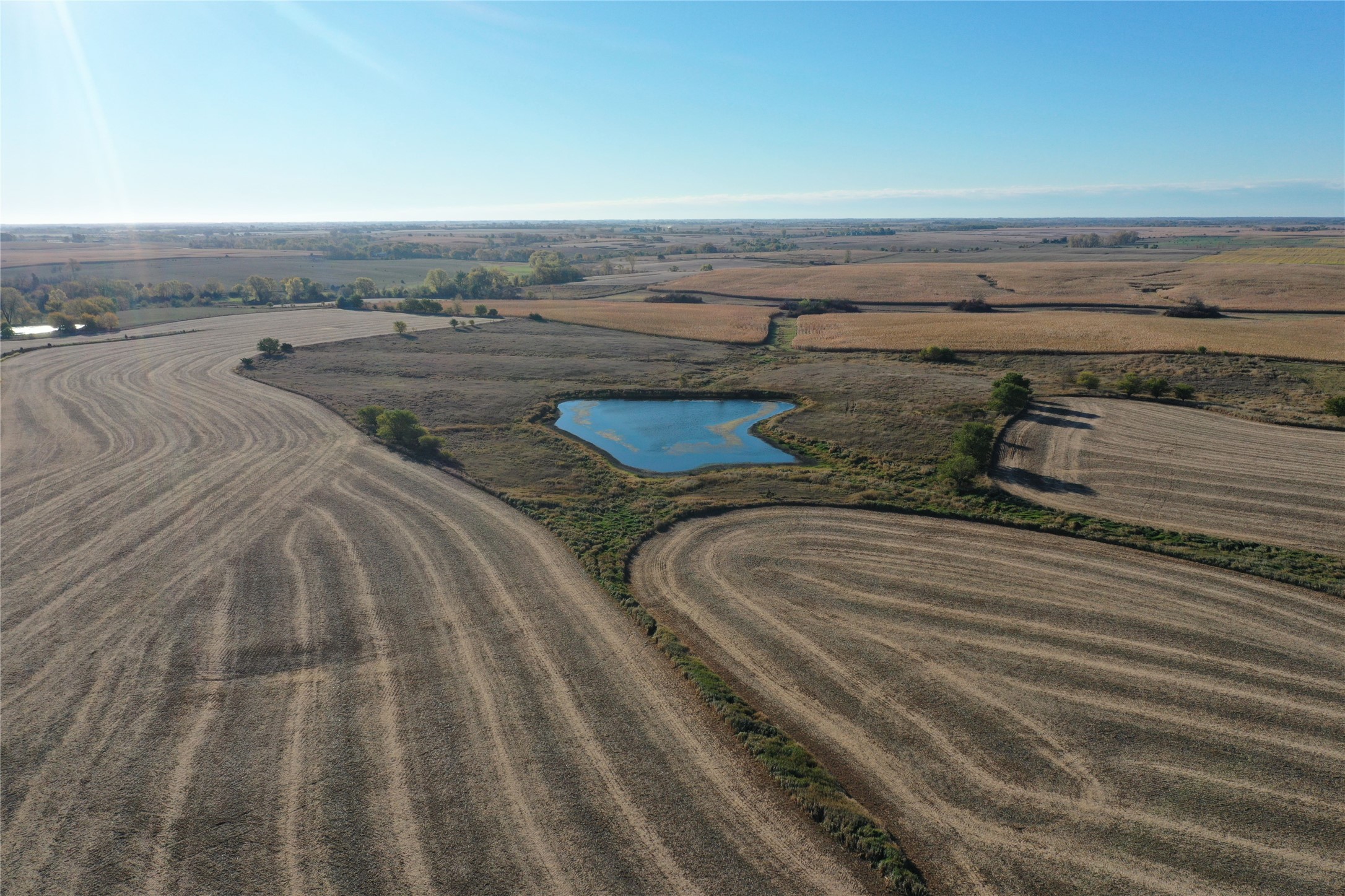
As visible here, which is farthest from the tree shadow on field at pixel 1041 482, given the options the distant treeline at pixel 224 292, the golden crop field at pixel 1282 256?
the golden crop field at pixel 1282 256

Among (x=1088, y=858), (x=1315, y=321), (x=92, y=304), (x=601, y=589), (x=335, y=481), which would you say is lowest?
(x=1088, y=858)

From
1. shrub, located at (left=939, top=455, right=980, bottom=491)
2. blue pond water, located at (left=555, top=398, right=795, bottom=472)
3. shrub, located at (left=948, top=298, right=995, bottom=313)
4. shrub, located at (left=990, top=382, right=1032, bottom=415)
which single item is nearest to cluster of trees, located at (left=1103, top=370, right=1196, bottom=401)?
shrub, located at (left=990, top=382, right=1032, bottom=415)

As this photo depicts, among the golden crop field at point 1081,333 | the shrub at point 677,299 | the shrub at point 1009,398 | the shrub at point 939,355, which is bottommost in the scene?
the shrub at point 1009,398

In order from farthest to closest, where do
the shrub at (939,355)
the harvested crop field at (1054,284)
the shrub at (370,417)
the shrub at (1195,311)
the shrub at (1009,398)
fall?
the harvested crop field at (1054,284) → the shrub at (1195,311) → the shrub at (939,355) → the shrub at (370,417) → the shrub at (1009,398)

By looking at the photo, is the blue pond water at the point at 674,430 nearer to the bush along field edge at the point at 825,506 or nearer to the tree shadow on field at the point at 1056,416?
the bush along field edge at the point at 825,506

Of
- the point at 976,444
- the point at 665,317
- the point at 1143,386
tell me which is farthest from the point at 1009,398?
the point at 665,317

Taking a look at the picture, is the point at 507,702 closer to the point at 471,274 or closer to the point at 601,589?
the point at 601,589

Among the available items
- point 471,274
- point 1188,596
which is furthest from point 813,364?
point 471,274
